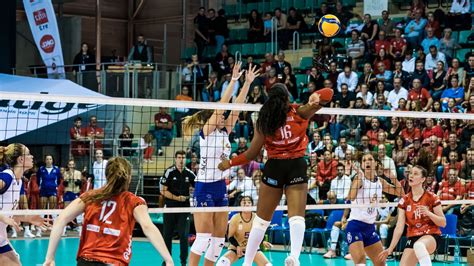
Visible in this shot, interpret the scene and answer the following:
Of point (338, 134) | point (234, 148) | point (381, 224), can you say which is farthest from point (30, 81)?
point (381, 224)

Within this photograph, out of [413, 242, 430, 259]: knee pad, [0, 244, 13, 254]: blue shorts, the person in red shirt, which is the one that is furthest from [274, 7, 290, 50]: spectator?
[0, 244, 13, 254]: blue shorts

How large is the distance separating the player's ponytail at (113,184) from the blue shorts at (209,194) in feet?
13.1

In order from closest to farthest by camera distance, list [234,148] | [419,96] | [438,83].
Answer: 1. [419,96]
2. [438,83]
3. [234,148]

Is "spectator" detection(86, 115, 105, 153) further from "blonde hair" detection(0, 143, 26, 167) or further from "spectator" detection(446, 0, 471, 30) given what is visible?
"blonde hair" detection(0, 143, 26, 167)

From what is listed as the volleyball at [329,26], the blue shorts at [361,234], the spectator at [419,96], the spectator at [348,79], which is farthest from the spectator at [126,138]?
the blue shorts at [361,234]

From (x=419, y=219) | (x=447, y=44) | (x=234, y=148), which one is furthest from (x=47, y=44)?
(x=419, y=219)

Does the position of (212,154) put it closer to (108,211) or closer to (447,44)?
(108,211)

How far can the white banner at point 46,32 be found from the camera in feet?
90.8

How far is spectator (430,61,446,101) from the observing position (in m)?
21.5

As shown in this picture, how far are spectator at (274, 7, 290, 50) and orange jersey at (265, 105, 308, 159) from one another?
18855mm

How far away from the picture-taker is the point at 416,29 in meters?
24.0

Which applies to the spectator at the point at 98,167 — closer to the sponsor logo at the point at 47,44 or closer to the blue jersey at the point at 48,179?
the blue jersey at the point at 48,179

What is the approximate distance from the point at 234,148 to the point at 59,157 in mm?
5814

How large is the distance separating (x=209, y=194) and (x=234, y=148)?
11697mm
